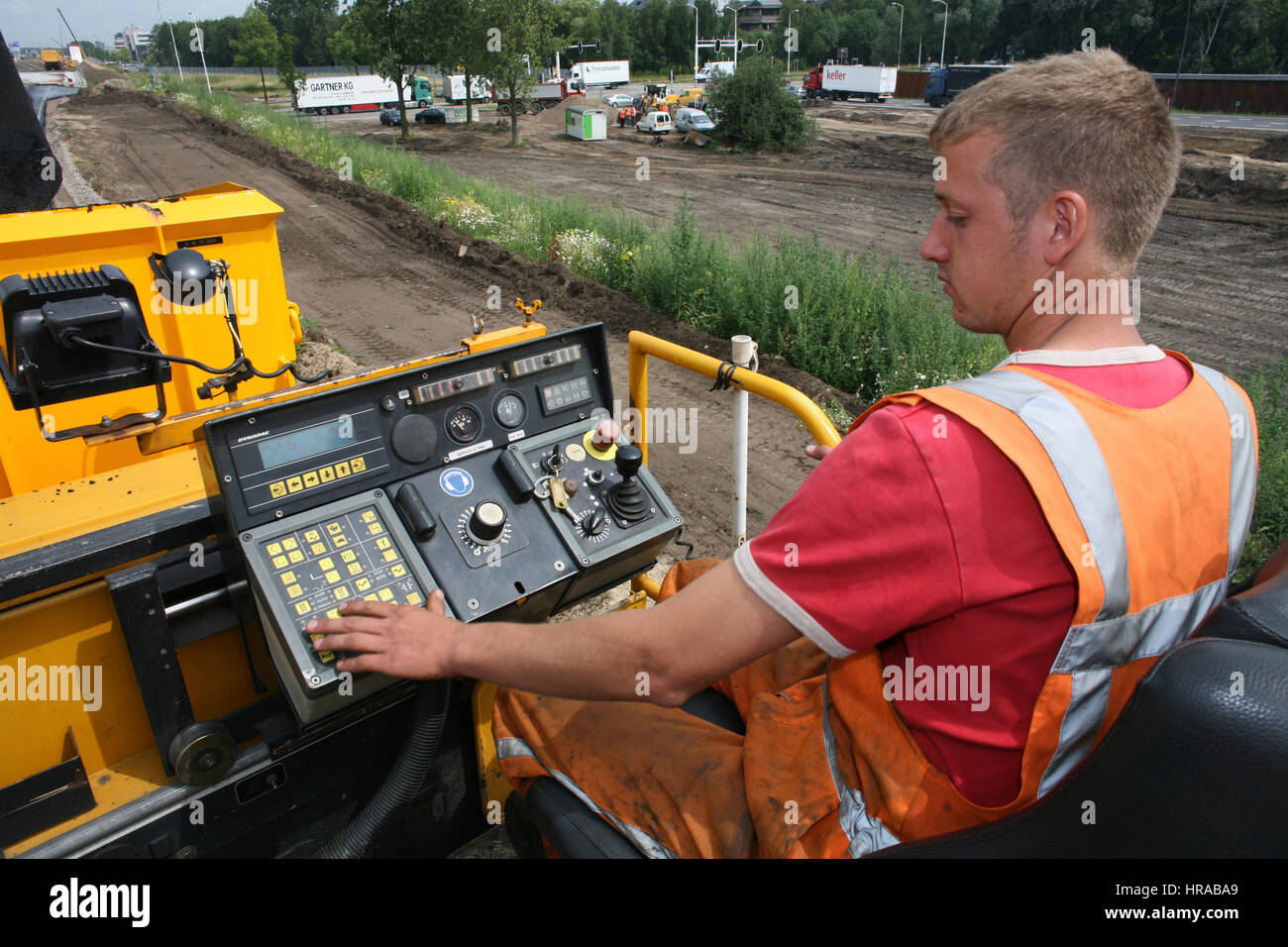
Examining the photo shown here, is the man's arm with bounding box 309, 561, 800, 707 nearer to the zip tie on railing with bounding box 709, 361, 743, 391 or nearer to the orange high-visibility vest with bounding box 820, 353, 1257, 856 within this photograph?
the orange high-visibility vest with bounding box 820, 353, 1257, 856

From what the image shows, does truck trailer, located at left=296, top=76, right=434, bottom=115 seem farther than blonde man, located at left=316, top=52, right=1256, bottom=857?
Yes

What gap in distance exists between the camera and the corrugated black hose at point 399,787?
2.03m

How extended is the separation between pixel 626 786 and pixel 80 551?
3.95 ft

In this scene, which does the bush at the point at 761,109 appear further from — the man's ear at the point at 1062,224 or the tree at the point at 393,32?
the man's ear at the point at 1062,224

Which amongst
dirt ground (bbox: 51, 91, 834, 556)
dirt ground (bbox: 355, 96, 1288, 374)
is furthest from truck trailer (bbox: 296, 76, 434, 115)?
dirt ground (bbox: 51, 91, 834, 556)

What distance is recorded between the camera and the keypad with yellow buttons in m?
1.73

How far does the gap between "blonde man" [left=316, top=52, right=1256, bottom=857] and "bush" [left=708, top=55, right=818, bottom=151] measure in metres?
29.0

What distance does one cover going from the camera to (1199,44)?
41.2 meters

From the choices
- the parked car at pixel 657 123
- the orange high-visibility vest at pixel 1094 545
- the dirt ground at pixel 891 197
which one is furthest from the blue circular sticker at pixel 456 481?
the parked car at pixel 657 123

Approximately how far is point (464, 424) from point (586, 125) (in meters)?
32.6

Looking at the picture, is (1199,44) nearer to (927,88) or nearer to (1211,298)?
(927,88)

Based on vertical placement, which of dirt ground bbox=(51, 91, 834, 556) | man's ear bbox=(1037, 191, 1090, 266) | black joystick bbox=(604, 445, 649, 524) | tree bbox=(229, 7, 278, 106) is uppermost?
tree bbox=(229, 7, 278, 106)

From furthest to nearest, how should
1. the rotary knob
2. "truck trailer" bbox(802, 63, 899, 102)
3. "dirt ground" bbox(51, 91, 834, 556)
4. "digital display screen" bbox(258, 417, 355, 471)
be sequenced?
"truck trailer" bbox(802, 63, 899, 102)
"dirt ground" bbox(51, 91, 834, 556)
the rotary knob
"digital display screen" bbox(258, 417, 355, 471)

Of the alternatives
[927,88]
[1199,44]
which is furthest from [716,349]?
[1199,44]
